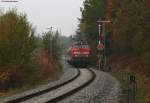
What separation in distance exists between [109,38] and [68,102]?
60576 millimetres

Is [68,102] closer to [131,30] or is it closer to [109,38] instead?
[131,30]

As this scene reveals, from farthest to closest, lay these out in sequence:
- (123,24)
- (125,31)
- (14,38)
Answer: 1. (125,31)
2. (123,24)
3. (14,38)

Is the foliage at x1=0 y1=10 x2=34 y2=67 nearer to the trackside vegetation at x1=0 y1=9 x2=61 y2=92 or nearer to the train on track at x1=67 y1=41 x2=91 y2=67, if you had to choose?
the trackside vegetation at x1=0 y1=9 x2=61 y2=92

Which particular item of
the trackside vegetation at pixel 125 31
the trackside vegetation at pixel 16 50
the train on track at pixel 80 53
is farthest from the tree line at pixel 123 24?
the trackside vegetation at pixel 16 50

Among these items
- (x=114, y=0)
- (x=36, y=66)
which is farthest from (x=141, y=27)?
(x=114, y=0)

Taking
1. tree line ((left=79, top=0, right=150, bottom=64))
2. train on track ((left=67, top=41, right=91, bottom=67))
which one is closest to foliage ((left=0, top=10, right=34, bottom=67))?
tree line ((left=79, top=0, right=150, bottom=64))

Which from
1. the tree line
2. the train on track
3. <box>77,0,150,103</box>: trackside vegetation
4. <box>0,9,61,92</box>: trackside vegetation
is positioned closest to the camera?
<box>0,9,61,92</box>: trackside vegetation

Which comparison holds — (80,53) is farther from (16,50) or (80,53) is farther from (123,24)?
(16,50)

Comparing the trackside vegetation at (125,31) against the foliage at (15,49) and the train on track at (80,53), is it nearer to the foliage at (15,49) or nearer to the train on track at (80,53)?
the train on track at (80,53)

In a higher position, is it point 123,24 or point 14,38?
point 123,24

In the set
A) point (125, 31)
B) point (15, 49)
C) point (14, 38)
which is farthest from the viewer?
point (125, 31)

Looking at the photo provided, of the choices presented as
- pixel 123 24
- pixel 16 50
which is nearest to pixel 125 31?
pixel 123 24

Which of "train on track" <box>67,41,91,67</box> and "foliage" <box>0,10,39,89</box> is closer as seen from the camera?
"foliage" <box>0,10,39,89</box>

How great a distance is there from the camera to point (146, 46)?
49.7 meters
